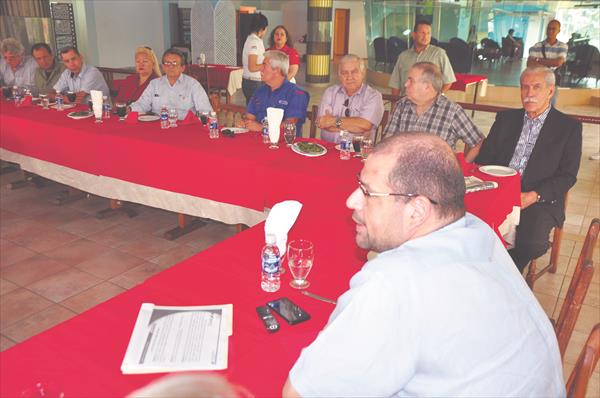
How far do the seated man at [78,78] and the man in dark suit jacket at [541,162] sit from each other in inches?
146

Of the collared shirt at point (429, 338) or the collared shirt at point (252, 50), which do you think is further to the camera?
the collared shirt at point (252, 50)

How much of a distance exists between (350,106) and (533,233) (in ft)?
5.13

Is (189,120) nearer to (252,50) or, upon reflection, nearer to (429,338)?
(252,50)

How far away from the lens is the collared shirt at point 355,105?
3641mm

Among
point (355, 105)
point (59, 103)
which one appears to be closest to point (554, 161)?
point (355, 105)

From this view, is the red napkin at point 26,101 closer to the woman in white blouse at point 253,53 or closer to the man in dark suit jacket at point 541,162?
the woman in white blouse at point 253,53

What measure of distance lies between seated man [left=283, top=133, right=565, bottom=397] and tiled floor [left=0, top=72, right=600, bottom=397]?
1.60 meters

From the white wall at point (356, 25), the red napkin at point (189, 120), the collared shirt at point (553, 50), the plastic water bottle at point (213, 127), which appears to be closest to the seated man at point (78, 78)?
the red napkin at point (189, 120)

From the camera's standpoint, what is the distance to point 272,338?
1309mm

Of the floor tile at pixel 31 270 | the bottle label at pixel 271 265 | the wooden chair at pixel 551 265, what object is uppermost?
the bottle label at pixel 271 265

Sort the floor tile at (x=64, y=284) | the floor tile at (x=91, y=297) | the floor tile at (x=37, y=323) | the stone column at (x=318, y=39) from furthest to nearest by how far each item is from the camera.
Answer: the stone column at (x=318, y=39) < the floor tile at (x=64, y=284) < the floor tile at (x=91, y=297) < the floor tile at (x=37, y=323)

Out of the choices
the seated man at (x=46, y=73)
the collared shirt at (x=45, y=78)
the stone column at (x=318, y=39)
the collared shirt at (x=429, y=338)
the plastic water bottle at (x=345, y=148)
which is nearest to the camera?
the collared shirt at (x=429, y=338)

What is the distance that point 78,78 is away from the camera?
Result: 192 inches

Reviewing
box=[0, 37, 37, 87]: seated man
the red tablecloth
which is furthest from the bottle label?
the red tablecloth
